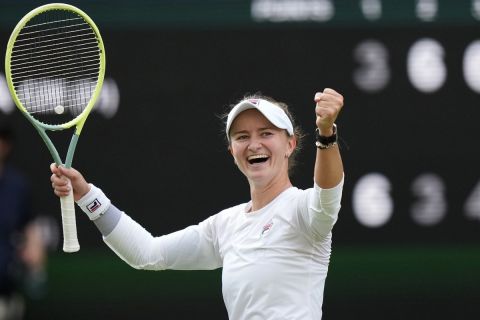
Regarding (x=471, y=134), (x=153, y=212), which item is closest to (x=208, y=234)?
(x=153, y=212)

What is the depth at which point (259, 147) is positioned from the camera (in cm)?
367

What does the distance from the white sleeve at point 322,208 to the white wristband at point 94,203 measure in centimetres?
75

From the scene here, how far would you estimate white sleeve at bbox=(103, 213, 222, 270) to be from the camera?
394 cm

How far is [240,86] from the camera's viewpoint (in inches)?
232

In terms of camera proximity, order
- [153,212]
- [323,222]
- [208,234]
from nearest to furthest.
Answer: [323,222], [208,234], [153,212]

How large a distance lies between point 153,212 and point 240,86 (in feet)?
2.44

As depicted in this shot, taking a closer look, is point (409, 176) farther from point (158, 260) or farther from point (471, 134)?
point (158, 260)

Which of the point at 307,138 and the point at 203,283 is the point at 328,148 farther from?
the point at 203,283

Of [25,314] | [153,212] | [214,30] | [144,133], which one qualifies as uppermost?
[214,30]

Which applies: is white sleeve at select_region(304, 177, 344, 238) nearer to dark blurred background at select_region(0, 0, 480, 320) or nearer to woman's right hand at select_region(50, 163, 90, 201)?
woman's right hand at select_region(50, 163, 90, 201)

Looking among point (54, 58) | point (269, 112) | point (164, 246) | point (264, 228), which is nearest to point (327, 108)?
point (269, 112)

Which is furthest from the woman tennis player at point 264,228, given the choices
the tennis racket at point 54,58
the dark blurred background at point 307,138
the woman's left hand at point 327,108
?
the dark blurred background at point 307,138

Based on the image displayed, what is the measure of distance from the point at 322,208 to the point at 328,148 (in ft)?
0.58

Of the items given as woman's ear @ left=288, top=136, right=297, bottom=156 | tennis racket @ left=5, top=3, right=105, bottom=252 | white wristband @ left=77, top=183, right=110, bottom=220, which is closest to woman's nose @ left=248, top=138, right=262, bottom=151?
woman's ear @ left=288, top=136, right=297, bottom=156
